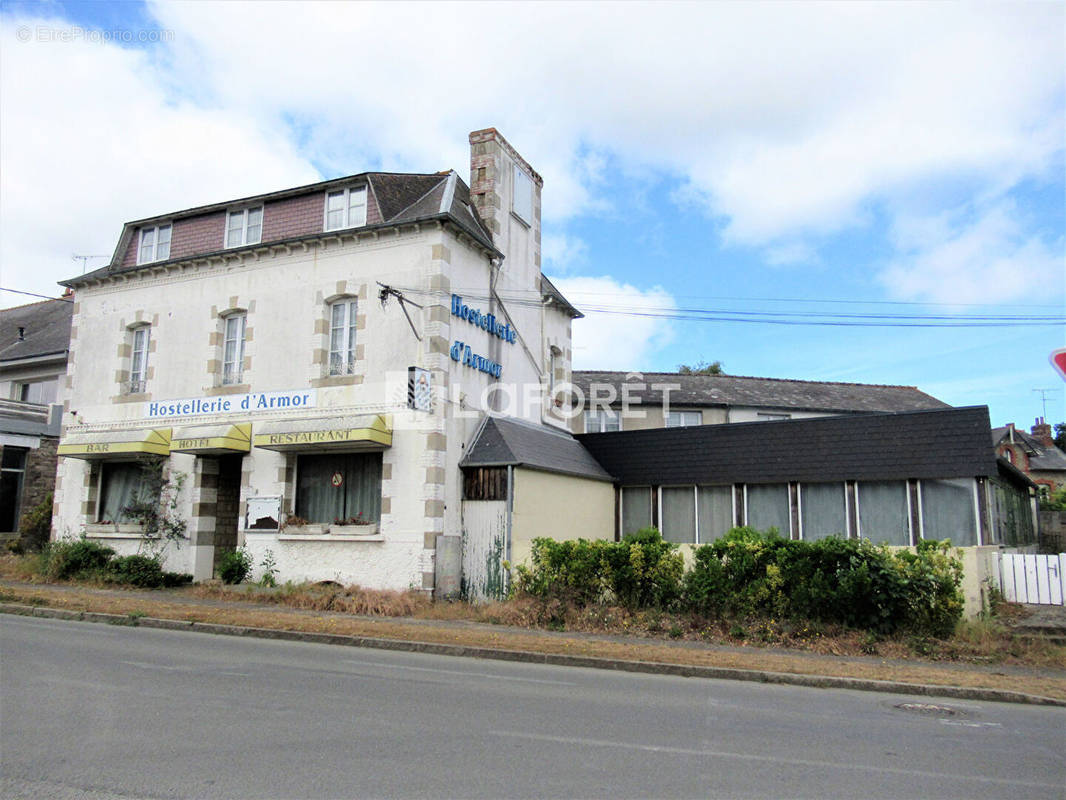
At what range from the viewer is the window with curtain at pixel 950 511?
16359mm

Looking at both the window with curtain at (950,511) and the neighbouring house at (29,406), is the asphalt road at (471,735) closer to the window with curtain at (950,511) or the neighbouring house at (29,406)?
the window with curtain at (950,511)

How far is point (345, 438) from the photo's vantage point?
52.7 feet

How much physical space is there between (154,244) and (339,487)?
8488 millimetres

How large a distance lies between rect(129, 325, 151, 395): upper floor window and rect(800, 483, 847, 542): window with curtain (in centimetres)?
1603

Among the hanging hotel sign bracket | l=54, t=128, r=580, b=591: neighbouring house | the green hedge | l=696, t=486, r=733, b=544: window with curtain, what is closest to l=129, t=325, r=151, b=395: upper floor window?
l=54, t=128, r=580, b=591: neighbouring house

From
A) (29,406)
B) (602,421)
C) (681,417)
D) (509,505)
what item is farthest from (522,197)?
(29,406)

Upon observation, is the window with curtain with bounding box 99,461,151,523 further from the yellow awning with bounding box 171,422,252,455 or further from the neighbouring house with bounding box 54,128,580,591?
the yellow awning with bounding box 171,422,252,455

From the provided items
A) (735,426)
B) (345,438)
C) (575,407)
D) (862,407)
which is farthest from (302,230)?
(862,407)

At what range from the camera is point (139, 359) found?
2053 cm

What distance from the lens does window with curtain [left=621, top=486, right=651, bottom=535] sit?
67.5 feet

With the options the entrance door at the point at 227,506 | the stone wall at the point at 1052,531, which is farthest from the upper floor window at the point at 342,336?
the stone wall at the point at 1052,531

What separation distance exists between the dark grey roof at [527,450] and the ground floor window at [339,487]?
204 centimetres

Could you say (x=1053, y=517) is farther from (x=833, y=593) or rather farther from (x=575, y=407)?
(x=833, y=593)

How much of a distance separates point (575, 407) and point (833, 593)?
56.4 feet
